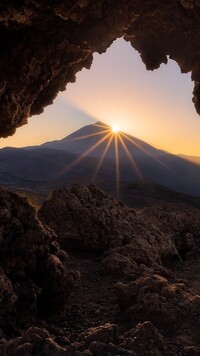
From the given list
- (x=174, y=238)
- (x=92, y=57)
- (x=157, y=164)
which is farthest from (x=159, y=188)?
(x=157, y=164)

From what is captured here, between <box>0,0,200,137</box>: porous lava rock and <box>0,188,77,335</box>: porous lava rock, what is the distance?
→ 2.12 m

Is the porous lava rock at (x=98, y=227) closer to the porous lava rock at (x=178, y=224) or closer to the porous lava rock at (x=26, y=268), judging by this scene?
the porous lava rock at (x=178, y=224)

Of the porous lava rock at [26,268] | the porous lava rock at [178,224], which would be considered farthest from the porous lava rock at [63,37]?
the porous lava rock at [178,224]

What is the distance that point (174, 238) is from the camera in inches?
605

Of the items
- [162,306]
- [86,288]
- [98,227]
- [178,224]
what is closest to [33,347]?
[162,306]

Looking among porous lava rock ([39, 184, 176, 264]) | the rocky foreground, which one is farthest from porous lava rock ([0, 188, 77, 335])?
porous lava rock ([39, 184, 176, 264])

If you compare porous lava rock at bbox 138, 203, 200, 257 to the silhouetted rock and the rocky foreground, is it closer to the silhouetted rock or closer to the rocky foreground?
the rocky foreground

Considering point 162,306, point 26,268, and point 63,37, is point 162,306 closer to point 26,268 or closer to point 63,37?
point 26,268

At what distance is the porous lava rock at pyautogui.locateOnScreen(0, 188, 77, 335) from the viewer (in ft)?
21.0

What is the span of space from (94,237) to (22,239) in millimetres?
4703

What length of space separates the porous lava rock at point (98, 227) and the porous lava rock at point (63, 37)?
3865 mm

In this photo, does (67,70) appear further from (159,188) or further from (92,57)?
(159,188)

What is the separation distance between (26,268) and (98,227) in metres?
5.12

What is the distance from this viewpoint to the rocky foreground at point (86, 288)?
4.96m
